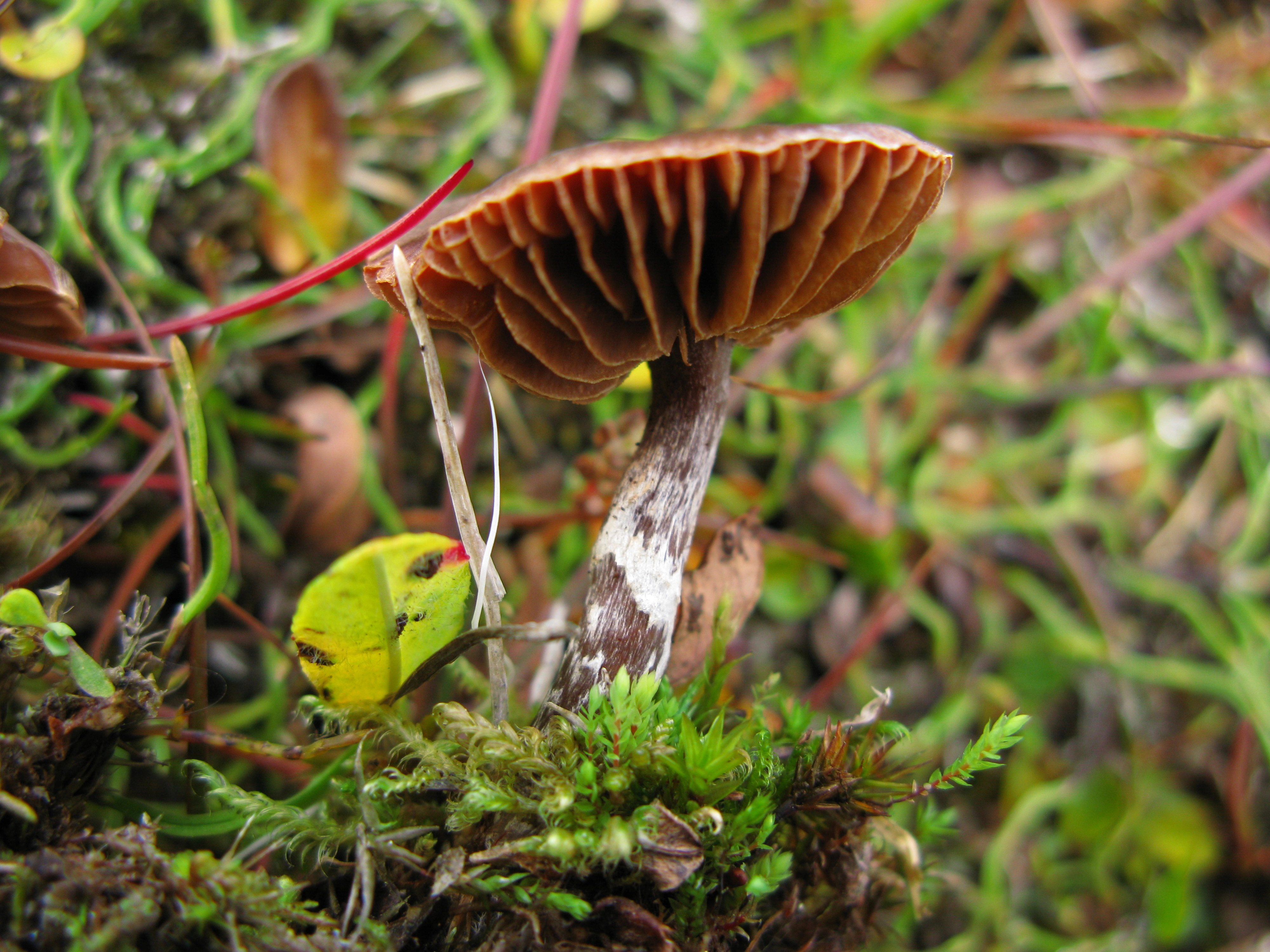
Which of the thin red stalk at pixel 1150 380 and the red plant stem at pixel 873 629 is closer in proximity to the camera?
the red plant stem at pixel 873 629

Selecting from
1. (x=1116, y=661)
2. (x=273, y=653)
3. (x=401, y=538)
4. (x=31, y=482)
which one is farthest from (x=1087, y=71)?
(x=31, y=482)

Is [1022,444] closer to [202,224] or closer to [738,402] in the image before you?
[738,402]

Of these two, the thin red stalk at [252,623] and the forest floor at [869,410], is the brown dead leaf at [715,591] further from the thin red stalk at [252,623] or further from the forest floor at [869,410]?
the thin red stalk at [252,623]

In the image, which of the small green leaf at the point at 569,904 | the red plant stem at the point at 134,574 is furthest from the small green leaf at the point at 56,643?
the small green leaf at the point at 569,904

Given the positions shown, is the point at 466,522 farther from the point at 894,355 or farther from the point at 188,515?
the point at 894,355

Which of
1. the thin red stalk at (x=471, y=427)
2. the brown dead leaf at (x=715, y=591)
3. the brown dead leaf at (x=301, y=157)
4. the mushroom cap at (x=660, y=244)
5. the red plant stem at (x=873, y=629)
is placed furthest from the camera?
the red plant stem at (x=873, y=629)

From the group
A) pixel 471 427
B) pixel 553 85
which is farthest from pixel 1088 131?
pixel 471 427
